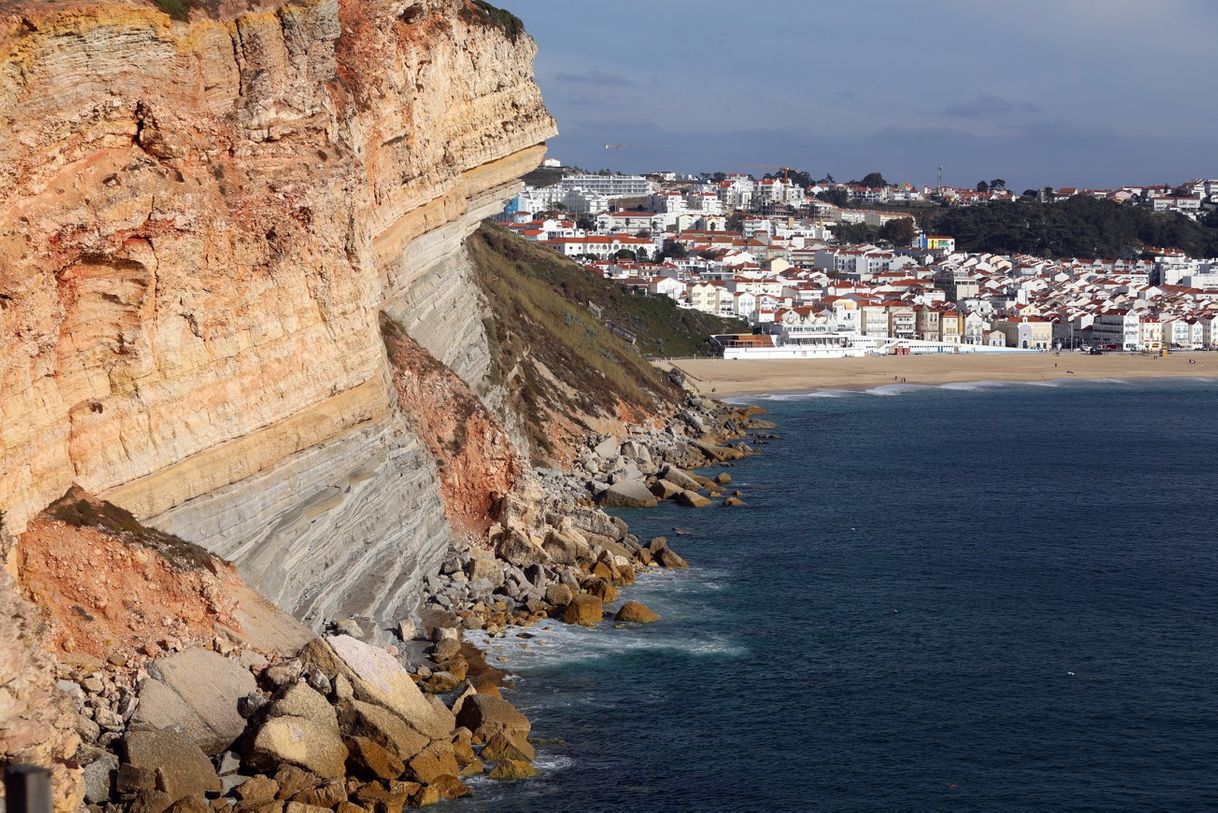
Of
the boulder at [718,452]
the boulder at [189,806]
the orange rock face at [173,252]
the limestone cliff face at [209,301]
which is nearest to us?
the boulder at [189,806]

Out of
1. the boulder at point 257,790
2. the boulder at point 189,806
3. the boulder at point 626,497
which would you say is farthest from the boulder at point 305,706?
the boulder at point 626,497

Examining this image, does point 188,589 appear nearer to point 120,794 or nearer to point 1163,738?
point 120,794

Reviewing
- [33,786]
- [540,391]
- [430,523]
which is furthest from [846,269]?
[33,786]

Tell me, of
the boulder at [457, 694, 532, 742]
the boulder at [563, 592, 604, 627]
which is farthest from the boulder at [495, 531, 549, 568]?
the boulder at [457, 694, 532, 742]

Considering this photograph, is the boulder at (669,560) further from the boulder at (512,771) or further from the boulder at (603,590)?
the boulder at (512,771)

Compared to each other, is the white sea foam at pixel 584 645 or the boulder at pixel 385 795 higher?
the boulder at pixel 385 795

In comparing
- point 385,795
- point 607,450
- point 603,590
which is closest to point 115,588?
point 385,795

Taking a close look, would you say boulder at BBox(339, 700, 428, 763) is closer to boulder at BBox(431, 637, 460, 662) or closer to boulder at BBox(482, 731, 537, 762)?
boulder at BBox(482, 731, 537, 762)

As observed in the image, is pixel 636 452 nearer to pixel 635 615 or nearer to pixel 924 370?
pixel 635 615
